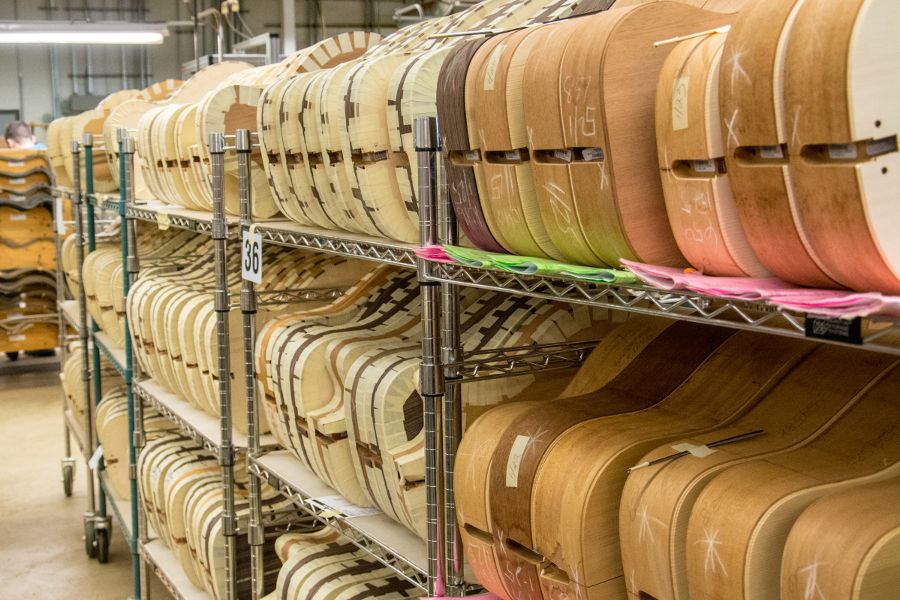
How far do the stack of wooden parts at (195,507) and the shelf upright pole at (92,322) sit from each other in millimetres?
906

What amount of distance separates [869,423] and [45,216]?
8.72m

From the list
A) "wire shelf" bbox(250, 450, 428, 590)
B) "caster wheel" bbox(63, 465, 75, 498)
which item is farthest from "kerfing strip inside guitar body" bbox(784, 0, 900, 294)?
"caster wheel" bbox(63, 465, 75, 498)

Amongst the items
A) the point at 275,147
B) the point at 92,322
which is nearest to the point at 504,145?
the point at 275,147

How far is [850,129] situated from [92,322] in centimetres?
482

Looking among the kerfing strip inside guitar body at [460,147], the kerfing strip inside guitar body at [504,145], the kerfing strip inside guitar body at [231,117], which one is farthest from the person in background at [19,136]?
the kerfing strip inside guitar body at [504,145]

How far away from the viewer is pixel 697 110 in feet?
4.36

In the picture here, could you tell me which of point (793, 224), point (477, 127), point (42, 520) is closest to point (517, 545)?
point (477, 127)

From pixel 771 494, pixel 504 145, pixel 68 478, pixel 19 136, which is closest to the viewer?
pixel 771 494

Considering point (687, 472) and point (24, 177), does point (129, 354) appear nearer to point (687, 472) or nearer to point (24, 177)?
point (687, 472)

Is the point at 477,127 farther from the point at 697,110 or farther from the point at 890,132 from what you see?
the point at 890,132

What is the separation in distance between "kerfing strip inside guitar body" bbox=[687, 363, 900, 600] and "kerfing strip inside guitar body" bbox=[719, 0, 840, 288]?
0.91 ft

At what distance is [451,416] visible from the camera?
2051mm

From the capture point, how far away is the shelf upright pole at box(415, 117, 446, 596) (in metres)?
2.01

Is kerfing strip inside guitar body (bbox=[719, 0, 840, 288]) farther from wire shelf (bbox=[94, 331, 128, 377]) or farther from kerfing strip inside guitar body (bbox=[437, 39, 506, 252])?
wire shelf (bbox=[94, 331, 128, 377])
